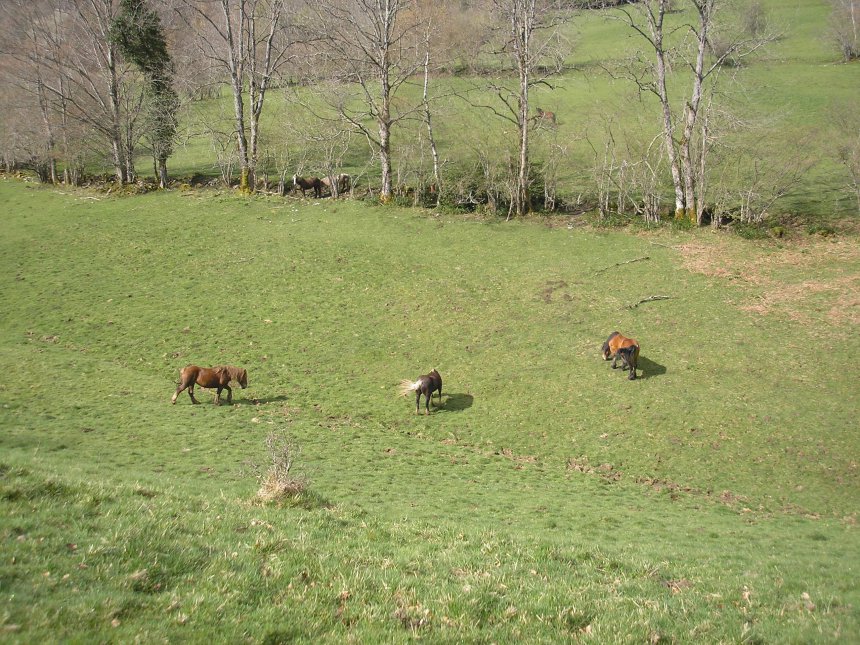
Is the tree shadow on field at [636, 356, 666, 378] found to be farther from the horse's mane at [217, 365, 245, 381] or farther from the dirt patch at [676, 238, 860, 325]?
the horse's mane at [217, 365, 245, 381]

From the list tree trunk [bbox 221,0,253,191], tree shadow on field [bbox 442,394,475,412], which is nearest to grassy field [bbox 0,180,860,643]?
tree shadow on field [bbox 442,394,475,412]

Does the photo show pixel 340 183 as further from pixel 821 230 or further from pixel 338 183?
pixel 821 230

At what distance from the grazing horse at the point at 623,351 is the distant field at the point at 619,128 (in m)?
16.5

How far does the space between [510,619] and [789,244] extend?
2848 cm

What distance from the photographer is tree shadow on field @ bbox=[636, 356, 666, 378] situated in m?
19.7

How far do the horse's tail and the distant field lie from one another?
67.1 feet

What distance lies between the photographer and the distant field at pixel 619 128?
3381 cm

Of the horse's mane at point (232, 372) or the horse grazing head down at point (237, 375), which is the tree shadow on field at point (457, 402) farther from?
the horse's mane at point (232, 372)

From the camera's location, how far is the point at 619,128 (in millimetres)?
42438

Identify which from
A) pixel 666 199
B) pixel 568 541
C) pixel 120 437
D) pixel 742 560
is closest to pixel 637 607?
pixel 568 541

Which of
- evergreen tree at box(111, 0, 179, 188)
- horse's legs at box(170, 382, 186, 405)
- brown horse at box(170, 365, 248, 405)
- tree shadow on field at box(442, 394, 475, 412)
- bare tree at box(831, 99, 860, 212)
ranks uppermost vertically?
evergreen tree at box(111, 0, 179, 188)

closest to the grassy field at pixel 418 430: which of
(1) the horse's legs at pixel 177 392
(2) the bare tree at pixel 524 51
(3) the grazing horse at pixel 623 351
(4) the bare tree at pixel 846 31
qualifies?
(1) the horse's legs at pixel 177 392

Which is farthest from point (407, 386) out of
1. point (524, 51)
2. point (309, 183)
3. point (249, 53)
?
point (249, 53)

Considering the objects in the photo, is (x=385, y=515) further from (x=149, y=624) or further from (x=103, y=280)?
(x=103, y=280)
